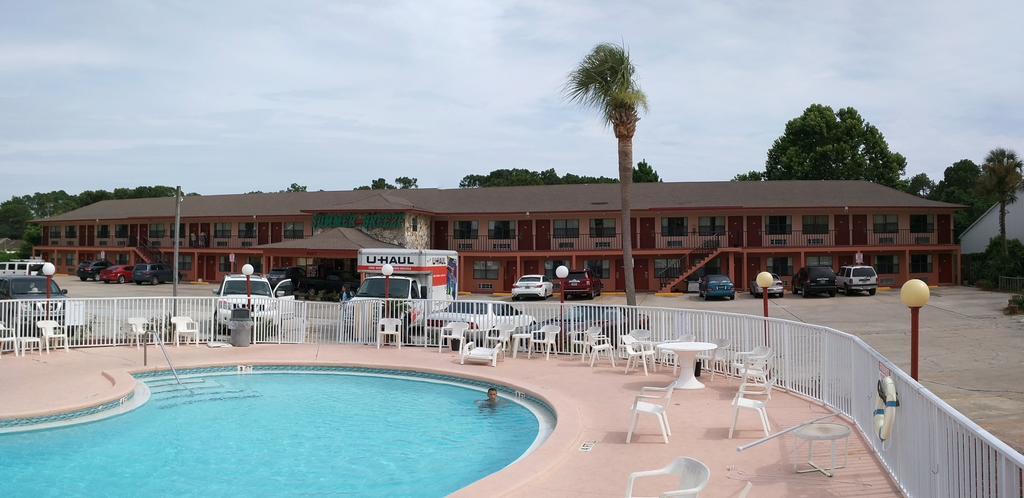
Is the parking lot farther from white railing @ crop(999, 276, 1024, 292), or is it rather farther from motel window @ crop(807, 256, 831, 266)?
motel window @ crop(807, 256, 831, 266)

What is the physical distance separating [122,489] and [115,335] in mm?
11259

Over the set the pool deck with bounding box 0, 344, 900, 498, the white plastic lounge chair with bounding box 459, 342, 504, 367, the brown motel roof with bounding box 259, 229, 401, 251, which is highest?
the brown motel roof with bounding box 259, 229, 401, 251

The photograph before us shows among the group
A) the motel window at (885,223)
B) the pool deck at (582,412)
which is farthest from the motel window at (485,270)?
the pool deck at (582,412)

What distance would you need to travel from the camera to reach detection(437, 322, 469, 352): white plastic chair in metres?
18.4

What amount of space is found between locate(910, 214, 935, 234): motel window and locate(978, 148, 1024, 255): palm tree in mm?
4025

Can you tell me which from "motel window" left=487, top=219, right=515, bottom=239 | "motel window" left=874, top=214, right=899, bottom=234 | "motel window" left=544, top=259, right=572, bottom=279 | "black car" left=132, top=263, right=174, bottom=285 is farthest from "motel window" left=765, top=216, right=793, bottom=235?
"black car" left=132, top=263, right=174, bottom=285

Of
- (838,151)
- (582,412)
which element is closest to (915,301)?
(582,412)

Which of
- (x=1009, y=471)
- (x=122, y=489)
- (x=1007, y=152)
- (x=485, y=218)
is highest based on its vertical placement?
(x=1007, y=152)

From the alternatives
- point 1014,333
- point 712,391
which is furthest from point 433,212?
point 712,391

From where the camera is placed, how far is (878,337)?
73.4 feet

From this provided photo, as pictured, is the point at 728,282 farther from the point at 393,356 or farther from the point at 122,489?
the point at 122,489

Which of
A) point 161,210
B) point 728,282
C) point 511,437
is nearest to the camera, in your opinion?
point 511,437

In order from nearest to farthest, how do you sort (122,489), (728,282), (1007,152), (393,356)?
(122,489), (393,356), (728,282), (1007,152)

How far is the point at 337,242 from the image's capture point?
40.1 metres
